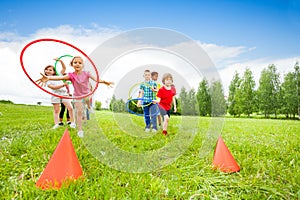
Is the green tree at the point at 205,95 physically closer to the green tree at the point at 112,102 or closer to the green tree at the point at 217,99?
the green tree at the point at 217,99

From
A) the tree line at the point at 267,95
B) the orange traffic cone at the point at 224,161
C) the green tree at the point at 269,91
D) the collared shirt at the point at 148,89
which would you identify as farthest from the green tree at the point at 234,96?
the orange traffic cone at the point at 224,161

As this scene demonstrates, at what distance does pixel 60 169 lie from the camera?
105 inches

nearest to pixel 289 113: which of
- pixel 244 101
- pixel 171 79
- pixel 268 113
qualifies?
pixel 268 113

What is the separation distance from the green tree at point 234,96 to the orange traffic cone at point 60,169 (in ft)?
107

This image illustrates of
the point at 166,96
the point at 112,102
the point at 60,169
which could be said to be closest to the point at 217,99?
the point at 166,96

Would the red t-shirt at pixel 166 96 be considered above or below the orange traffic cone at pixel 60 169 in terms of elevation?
above

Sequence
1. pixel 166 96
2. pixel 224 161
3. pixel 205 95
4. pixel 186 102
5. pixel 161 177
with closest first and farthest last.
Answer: pixel 161 177, pixel 224 161, pixel 205 95, pixel 186 102, pixel 166 96

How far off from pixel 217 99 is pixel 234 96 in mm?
32110

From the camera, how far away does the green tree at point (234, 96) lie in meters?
33.5

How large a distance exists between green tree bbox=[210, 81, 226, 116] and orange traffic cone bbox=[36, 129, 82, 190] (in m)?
2.21

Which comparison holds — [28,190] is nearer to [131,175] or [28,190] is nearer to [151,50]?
[131,175]

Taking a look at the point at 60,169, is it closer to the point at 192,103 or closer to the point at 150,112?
the point at 192,103

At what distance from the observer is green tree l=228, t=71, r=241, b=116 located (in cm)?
3353

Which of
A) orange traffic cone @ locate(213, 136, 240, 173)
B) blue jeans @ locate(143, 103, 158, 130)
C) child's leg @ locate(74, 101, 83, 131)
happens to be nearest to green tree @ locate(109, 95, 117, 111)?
child's leg @ locate(74, 101, 83, 131)
